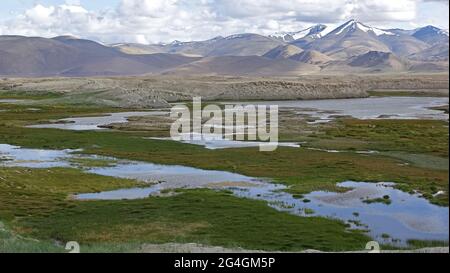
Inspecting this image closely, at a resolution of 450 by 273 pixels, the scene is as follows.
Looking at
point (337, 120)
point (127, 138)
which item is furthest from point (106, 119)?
point (337, 120)

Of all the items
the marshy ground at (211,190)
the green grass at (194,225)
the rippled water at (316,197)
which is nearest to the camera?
the green grass at (194,225)

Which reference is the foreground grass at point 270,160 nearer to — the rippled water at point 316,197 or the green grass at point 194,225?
the rippled water at point 316,197

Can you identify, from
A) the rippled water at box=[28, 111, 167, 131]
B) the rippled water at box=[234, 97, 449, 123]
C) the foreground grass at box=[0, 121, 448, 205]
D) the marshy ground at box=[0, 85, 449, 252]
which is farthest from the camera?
the rippled water at box=[234, 97, 449, 123]

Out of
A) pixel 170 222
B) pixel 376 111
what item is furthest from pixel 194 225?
pixel 376 111

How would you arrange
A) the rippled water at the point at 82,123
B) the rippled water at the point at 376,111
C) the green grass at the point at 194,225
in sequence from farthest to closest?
1. the rippled water at the point at 376,111
2. the rippled water at the point at 82,123
3. the green grass at the point at 194,225

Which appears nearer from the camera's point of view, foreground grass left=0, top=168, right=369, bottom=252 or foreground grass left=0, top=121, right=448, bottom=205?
foreground grass left=0, top=168, right=369, bottom=252

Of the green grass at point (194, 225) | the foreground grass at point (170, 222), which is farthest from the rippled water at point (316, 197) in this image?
the green grass at point (194, 225)

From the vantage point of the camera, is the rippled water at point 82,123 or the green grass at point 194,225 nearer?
the green grass at point 194,225

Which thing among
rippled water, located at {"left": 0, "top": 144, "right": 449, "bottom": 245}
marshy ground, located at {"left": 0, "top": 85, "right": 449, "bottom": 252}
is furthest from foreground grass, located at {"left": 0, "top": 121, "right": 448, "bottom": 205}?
rippled water, located at {"left": 0, "top": 144, "right": 449, "bottom": 245}

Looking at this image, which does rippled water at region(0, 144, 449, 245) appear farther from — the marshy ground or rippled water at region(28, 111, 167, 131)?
rippled water at region(28, 111, 167, 131)
